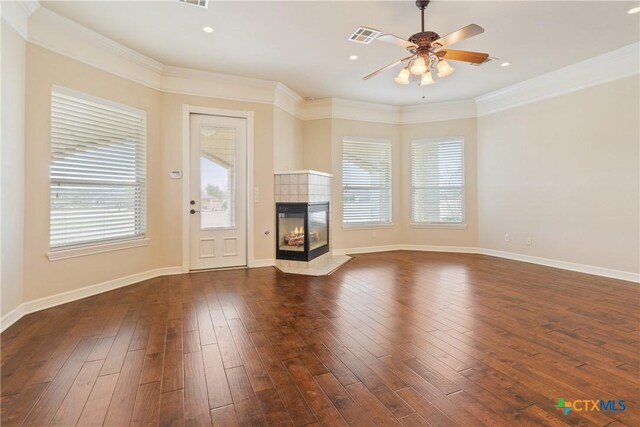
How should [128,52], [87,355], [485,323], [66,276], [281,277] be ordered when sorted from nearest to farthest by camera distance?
[87,355]
[485,323]
[66,276]
[128,52]
[281,277]

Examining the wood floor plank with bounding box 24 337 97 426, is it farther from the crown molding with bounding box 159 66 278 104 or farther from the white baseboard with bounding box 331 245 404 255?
the white baseboard with bounding box 331 245 404 255

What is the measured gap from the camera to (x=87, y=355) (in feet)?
7.11

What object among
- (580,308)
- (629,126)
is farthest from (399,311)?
(629,126)

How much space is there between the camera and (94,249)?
3.60m

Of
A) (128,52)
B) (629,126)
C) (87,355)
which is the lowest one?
(87,355)

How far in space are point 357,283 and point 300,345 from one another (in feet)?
6.04

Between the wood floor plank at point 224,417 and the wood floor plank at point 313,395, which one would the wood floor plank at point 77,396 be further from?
the wood floor plank at point 313,395

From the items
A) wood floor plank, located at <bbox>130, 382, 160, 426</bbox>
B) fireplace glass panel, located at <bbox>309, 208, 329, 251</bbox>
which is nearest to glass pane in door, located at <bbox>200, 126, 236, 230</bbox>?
fireplace glass panel, located at <bbox>309, 208, 329, 251</bbox>

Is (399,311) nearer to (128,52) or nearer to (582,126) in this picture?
(582,126)

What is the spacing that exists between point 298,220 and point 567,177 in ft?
13.7

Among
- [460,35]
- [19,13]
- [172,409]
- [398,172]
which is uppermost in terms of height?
[19,13]

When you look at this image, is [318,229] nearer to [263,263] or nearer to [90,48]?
[263,263]

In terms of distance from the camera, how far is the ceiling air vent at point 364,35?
3398 mm

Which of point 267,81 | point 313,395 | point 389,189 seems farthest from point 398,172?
point 313,395
